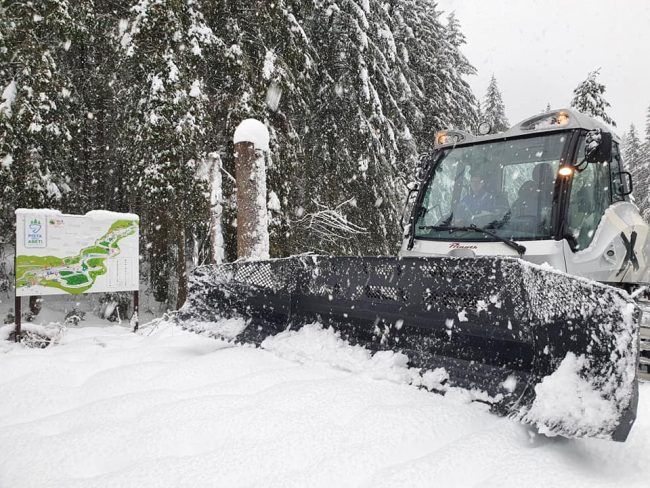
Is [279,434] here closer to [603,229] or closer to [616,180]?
[603,229]

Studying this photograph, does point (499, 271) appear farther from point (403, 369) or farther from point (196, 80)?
point (196, 80)

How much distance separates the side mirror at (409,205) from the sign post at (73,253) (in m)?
3.83

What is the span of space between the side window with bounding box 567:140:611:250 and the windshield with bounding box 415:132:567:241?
218 mm

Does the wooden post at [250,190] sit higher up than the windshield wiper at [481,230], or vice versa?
the wooden post at [250,190]

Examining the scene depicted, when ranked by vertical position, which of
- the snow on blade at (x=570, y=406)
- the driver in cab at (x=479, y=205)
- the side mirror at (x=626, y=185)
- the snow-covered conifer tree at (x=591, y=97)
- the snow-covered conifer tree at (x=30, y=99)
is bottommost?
the snow on blade at (x=570, y=406)

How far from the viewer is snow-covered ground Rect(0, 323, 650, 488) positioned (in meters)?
2.24

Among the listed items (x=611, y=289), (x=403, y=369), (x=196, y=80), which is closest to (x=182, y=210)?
(x=196, y=80)

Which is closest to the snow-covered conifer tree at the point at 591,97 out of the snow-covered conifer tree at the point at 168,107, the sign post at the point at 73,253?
the snow-covered conifer tree at the point at 168,107

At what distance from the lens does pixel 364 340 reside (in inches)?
142

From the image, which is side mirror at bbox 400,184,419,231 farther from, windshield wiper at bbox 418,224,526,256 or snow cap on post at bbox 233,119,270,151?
snow cap on post at bbox 233,119,270,151

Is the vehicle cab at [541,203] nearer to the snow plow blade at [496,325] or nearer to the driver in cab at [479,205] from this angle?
the driver in cab at [479,205]

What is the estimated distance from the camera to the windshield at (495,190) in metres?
4.23

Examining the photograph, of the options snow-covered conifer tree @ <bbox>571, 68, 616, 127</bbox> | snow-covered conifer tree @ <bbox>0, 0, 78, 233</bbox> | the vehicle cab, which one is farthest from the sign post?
snow-covered conifer tree @ <bbox>571, 68, 616, 127</bbox>

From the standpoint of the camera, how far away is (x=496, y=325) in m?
2.82
